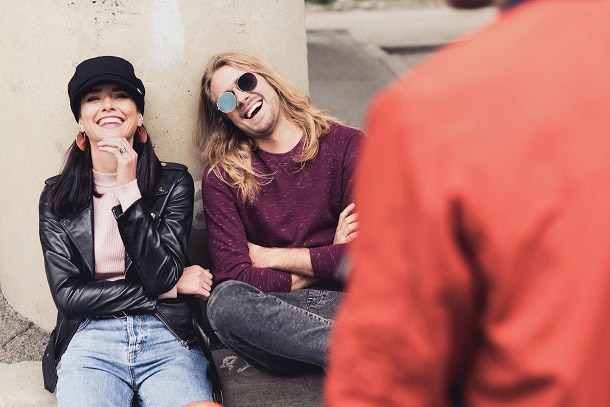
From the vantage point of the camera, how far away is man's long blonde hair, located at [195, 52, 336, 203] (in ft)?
11.1

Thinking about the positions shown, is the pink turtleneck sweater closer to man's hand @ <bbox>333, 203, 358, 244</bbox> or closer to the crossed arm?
the crossed arm

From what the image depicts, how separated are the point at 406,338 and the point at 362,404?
12 cm

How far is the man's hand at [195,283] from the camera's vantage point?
327cm

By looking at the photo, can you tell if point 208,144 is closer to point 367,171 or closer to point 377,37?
point 367,171

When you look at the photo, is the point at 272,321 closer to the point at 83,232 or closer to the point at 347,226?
the point at 347,226

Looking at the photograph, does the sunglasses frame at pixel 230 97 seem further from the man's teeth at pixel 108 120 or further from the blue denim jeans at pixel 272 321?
the blue denim jeans at pixel 272 321

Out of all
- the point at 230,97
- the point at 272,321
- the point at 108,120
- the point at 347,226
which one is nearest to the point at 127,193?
the point at 108,120

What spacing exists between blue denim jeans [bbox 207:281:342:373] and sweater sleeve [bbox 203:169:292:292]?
0.06m

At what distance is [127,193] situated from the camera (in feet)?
A: 10.2

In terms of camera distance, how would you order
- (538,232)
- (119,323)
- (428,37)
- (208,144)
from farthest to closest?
(428,37) → (208,144) → (119,323) → (538,232)

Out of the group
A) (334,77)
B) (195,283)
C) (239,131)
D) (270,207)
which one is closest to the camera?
(195,283)

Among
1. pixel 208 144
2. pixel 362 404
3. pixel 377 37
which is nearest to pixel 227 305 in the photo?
pixel 208 144

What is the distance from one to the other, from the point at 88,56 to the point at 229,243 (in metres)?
0.95

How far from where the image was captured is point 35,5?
10.7 ft
